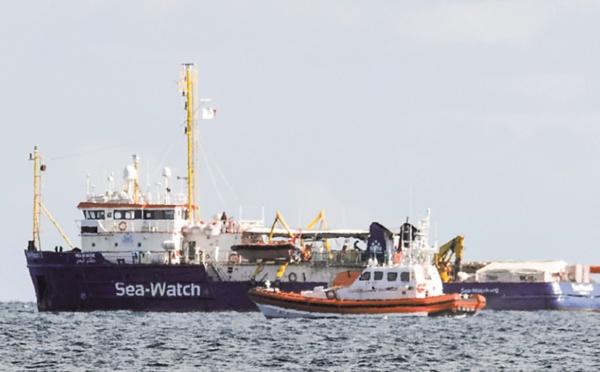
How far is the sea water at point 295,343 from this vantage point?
1957 inches

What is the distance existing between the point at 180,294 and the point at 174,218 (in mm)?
4067

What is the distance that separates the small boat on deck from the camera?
67688 millimetres

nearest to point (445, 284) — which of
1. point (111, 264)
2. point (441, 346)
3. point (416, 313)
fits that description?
point (416, 313)

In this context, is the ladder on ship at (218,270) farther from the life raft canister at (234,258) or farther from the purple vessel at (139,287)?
the life raft canister at (234,258)

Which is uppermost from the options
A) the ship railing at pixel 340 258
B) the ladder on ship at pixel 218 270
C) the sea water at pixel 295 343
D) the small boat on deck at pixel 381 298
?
the ship railing at pixel 340 258

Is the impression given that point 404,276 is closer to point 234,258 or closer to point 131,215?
point 234,258

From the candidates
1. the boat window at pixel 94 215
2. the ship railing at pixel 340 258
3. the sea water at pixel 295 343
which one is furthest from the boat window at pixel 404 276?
the boat window at pixel 94 215

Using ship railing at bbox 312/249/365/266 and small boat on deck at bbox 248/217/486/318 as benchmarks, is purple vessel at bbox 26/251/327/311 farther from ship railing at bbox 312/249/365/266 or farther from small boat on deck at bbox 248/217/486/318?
small boat on deck at bbox 248/217/486/318

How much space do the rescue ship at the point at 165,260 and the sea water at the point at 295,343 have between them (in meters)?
1.99

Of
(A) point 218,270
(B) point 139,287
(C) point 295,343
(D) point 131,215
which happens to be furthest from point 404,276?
(D) point 131,215

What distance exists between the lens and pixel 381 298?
68.0 meters

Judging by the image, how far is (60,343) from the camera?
58.6 meters

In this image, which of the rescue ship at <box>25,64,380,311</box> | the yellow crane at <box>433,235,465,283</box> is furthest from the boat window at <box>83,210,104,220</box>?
the yellow crane at <box>433,235,465,283</box>

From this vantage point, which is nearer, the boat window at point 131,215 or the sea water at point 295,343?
the sea water at point 295,343
